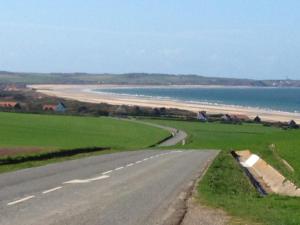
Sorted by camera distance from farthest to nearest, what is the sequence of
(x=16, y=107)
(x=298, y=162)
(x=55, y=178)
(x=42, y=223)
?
(x=16, y=107), (x=298, y=162), (x=55, y=178), (x=42, y=223)

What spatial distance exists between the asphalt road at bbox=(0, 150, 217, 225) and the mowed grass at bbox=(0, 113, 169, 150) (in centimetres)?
3336

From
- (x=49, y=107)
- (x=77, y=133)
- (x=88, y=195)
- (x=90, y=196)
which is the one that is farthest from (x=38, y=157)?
(x=49, y=107)

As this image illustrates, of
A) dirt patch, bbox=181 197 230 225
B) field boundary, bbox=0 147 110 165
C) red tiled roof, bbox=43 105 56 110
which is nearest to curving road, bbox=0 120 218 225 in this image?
dirt patch, bbox=181 197 230 225

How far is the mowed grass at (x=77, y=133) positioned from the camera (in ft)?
207

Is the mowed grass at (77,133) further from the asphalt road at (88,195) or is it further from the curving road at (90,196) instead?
the curving road at (90,196)

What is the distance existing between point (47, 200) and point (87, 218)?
320cm

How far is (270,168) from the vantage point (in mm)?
35188

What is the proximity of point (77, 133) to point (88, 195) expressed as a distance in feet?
192

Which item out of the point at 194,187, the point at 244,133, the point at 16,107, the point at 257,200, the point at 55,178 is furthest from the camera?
the point at 16,107

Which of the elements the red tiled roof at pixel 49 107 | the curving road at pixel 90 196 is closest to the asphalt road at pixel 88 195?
the curving road at pixel 90 196

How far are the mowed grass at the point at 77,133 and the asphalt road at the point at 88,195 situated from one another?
33.4m

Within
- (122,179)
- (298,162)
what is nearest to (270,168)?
(298,162)

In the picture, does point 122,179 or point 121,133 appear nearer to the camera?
point 122,179

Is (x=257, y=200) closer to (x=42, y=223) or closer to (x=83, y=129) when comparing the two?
(x=42, y=223)
